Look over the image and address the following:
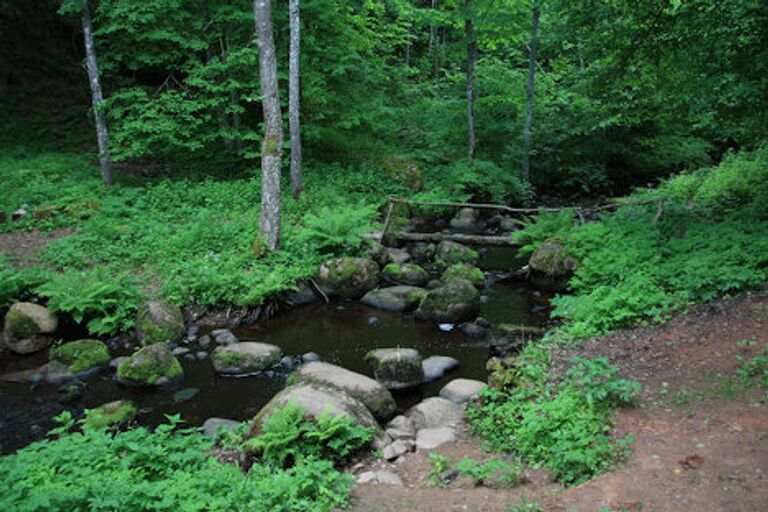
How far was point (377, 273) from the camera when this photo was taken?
1346cm

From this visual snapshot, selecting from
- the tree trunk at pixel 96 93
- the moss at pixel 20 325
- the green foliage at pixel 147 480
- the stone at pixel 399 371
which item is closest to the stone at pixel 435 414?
the stone at pixel 399 371

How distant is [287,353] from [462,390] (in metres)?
3.65

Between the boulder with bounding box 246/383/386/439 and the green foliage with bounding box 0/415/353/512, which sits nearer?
the green foliage with bounding box 0/415/353/512

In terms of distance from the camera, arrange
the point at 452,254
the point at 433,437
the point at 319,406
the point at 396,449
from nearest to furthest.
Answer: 1. the point at 396,449
2. the point at 319,406
3. the point at 433,437
4. the point at 452,254

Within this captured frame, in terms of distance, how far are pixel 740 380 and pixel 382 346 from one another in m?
5.97

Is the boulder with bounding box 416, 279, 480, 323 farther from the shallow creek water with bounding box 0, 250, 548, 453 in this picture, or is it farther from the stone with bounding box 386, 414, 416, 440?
the stone with bounding box 386, 414, 416, 440

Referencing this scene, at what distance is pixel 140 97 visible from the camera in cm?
1703

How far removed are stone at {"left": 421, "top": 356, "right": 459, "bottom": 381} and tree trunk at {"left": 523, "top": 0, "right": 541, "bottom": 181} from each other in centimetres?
1295

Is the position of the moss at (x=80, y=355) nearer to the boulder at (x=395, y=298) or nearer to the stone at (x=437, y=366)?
the boulder at (x=395, y=298)

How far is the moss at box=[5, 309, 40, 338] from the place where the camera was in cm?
1046

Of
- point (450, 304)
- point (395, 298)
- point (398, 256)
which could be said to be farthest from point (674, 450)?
point (398, 256)

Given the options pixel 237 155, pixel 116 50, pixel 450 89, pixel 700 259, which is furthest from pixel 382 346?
pixel 450 89

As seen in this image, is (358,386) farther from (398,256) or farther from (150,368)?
(398,256)

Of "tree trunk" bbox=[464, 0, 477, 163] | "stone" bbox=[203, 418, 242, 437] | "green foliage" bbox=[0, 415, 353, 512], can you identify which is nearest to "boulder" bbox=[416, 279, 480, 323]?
"stone" bbox=[203, 418, 242, 437]
